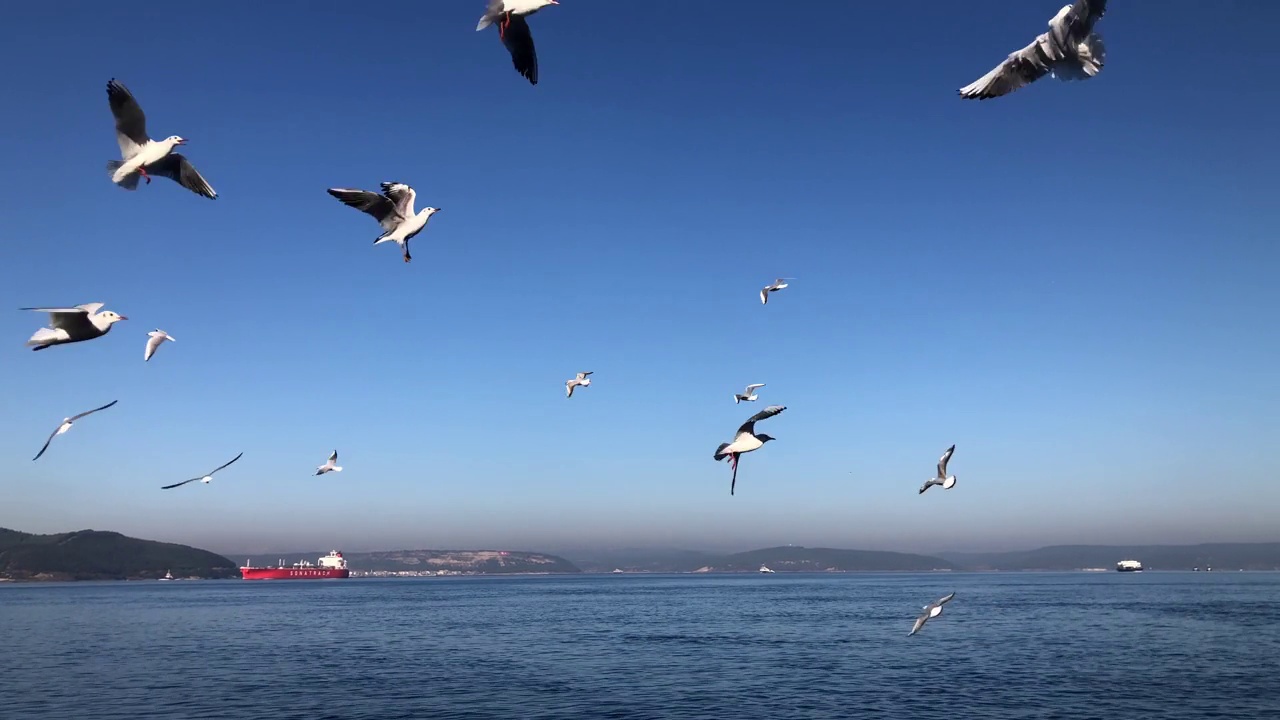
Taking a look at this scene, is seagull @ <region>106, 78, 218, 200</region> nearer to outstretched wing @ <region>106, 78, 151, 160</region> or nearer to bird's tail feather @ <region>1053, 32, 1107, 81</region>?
outstretched wing @ <region>106, 78, 151, 160</region>

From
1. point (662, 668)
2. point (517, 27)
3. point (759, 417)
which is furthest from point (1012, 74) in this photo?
point (662, 668)

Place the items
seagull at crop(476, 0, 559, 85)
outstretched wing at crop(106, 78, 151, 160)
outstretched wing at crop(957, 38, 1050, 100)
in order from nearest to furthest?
1. outstretched wing at crop(957, 38, 1050, 100)
2. seagull at crop(476, 0, 559, 85)
3. outstretched wing at crop(106, 78, 151, 160)

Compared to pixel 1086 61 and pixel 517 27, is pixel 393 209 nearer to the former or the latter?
pixel 517 27

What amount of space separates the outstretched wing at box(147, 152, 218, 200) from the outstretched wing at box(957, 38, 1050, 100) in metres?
12.5

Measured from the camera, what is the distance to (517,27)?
12641mm

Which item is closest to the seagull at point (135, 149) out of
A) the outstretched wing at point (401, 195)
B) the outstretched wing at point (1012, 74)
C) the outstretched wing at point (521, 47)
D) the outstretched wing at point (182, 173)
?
the outstretched wing at point (182, 173)

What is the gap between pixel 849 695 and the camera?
32969 mm

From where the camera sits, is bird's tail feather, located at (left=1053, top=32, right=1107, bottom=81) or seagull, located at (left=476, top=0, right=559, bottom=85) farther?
seagull, located at (left=476, top=0, right=559, bottom=85)

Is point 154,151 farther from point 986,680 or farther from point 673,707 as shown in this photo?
point 986,680

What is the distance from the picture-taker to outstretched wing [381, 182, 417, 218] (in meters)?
17.6

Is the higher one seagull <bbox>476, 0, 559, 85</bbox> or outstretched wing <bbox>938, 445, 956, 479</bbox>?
seagull <bbox>476, 0, 559, 85</bbox>

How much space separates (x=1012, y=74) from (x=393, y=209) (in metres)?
11.9

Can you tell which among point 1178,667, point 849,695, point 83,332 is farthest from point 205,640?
point 1178,667

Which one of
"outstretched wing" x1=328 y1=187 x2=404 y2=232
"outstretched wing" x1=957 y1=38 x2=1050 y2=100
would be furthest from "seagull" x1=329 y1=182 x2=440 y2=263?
"outstretched wing" x1=957 y1=38 x2=1050 y2=100
